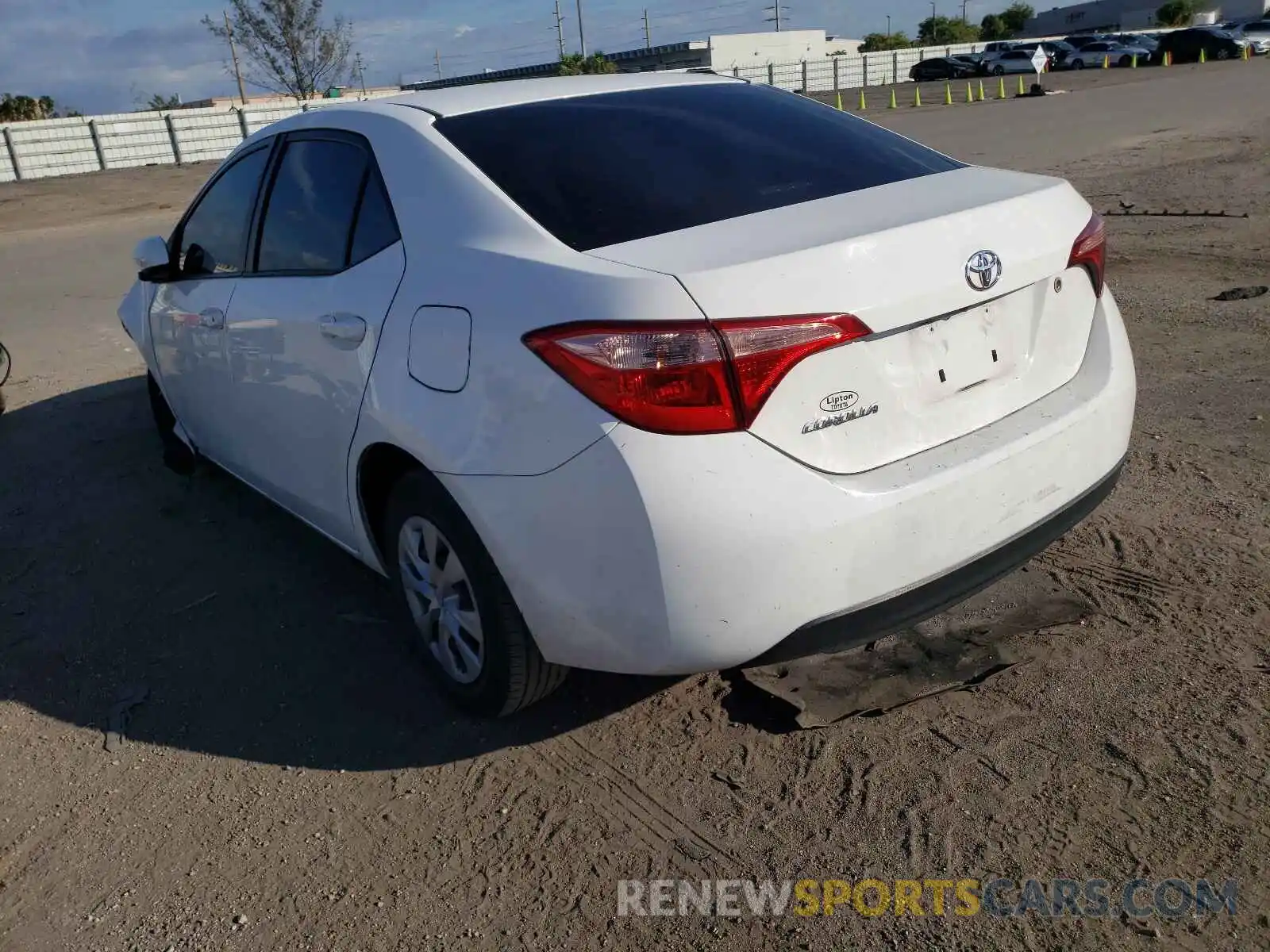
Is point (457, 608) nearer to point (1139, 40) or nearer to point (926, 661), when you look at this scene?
point (926, 661)

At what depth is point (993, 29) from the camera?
93125 millimetres

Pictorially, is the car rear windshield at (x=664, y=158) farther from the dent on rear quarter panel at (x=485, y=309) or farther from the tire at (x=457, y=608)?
the tire at (x=457, y=608)

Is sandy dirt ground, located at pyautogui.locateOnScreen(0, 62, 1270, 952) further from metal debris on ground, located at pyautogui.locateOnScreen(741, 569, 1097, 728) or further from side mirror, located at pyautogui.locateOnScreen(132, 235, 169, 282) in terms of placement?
side mirror, located at pyautogui.locateOnScreen(132, 235, 169, 282)

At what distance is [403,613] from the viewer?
3432mm

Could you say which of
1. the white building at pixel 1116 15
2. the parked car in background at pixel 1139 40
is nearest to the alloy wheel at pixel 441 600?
the parked car in background at pixel 1139 40

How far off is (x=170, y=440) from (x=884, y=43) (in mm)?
81845

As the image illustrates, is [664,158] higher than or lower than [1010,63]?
higher

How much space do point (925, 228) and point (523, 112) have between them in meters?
1.38

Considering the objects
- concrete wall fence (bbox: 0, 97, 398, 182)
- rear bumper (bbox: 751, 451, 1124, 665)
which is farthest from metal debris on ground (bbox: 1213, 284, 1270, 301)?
concrete wall fence (bbox: 0, 97, 398, 182)

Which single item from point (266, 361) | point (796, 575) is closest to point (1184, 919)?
point (796, 575)

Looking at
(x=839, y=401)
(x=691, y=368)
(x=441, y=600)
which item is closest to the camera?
(x=691, y=368)

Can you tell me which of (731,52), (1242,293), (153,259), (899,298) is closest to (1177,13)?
(731,52)

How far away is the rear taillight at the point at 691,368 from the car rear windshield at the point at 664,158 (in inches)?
15.7

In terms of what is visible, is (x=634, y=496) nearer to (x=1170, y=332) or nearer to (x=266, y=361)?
(x=266, y=361)
